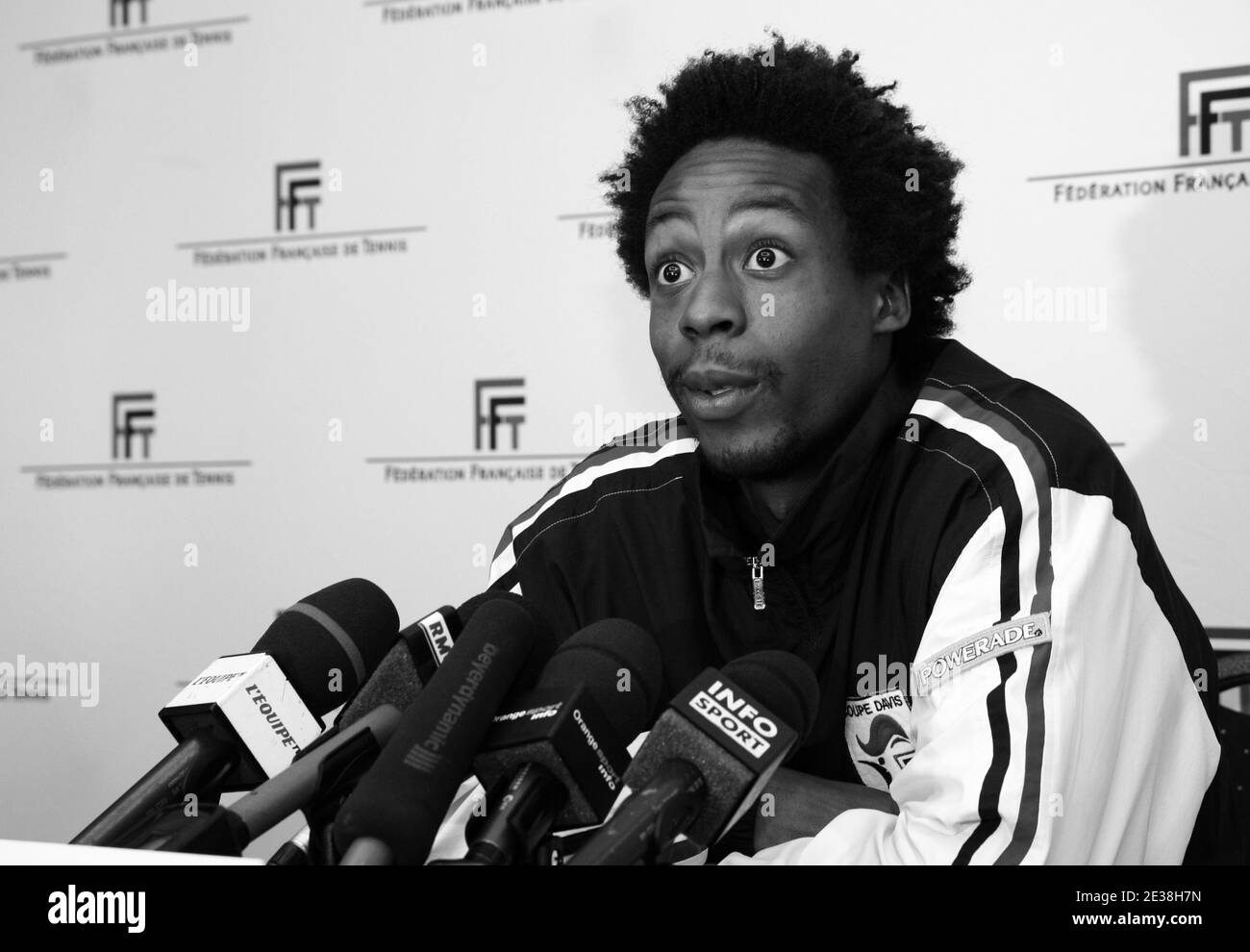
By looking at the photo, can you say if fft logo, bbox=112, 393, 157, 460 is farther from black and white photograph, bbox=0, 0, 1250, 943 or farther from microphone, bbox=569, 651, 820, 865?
microphone, bbox=569, 651, 820, 865

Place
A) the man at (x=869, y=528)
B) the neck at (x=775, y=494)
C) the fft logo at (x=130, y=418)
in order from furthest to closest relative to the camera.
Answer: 1. the fft logo at (x=130, y=418)
2. the neck at (x=775, y=494)
3. the man at (x=869, y=528)

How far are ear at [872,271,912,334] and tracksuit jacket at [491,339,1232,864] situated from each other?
2.5 inches

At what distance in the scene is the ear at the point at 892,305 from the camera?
1.45m

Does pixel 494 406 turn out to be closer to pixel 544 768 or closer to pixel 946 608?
pixel 946 608

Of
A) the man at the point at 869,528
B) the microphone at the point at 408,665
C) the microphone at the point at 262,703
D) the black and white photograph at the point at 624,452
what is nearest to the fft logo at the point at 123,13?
the black and white photograph at the point at 624,452

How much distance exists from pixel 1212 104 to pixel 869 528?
3.43ft

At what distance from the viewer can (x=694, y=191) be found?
1.37m

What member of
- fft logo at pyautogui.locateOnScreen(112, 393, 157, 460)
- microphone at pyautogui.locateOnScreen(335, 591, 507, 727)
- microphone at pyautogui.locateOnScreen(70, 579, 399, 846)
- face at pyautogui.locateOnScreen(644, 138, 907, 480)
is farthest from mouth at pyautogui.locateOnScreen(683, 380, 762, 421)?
fft logo at pyautogui.locateOnScreen(112, 393, 157, 460)

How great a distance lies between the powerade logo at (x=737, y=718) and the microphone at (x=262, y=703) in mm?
289

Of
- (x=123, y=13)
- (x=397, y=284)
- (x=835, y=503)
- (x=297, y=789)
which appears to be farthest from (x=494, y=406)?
(x=297, y=789)

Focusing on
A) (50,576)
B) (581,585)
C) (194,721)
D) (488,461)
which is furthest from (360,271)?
(194,721)

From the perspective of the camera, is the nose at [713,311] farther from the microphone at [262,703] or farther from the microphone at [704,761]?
the microphone at [704,761]

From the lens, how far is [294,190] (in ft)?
8.13

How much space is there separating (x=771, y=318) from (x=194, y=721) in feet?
2.62
